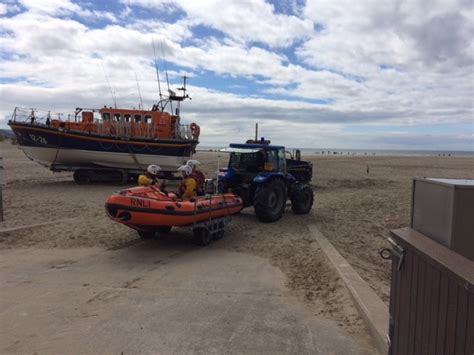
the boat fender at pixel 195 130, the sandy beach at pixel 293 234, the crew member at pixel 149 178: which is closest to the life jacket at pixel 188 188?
the crew member at pixel 149 178

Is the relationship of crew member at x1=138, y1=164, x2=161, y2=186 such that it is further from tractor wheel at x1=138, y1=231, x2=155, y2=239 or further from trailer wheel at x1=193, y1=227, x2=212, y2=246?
trailer wheel at x1=193, y1=227, x2=212, y2=246

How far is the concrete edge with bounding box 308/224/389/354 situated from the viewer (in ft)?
13.1

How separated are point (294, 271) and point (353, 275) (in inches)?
37.7

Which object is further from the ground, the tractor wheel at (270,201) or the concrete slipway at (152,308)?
the tractor wheel at (270,201)

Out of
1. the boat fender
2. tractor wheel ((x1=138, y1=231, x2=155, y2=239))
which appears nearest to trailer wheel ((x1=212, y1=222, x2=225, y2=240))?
tractor wheel ((x1=138, y1=231, x2=155, y2=239))

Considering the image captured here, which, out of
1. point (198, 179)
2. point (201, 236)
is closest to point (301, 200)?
point (198, 179)

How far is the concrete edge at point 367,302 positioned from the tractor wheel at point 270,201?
3313mm

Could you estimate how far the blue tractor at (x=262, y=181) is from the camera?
1022 centimetres

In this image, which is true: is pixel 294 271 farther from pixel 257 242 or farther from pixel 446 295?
pixel 446 295

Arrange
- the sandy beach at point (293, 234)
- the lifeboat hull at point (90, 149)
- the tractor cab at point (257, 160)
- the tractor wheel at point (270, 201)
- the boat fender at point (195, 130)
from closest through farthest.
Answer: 1. the sandy beach at point (293, 234)
2. the tractor wheel at point (270, 201)
3. the tractor cab at point (257, 160)
4. the lifeboat hull at point (90, 149)
5. the boat fender at point (195, 130)

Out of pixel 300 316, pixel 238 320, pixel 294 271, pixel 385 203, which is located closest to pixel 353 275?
pixel 294 271

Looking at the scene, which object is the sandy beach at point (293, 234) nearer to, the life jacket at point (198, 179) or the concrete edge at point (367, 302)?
the concrete edge at point (367, 302)

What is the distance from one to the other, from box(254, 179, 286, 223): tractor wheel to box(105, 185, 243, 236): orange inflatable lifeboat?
7.12ft

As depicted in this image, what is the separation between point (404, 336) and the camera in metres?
2.94
